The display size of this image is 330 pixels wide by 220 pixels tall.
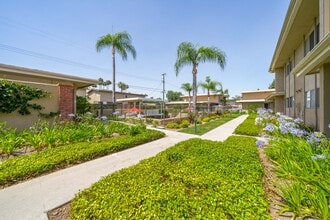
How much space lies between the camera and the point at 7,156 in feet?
18.6

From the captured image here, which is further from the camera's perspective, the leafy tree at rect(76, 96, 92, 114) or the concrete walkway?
the leafy tree at rect(76, 96, 92, 114)

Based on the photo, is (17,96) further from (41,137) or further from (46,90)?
(41,137)

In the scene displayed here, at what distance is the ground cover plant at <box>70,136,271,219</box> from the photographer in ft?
8.42

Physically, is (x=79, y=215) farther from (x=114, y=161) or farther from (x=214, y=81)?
(x=214, y=81)

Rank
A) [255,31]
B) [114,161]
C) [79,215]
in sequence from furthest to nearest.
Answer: [255,31], [114,161], [79,215]

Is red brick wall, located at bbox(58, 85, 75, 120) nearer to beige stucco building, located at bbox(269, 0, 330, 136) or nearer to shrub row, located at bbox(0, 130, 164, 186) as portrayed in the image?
shrub row, located at bbox(0, 130, 164, 186)

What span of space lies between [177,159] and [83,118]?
7.09 m

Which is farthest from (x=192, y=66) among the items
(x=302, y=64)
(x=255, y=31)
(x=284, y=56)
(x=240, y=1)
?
(x=302, y=64)

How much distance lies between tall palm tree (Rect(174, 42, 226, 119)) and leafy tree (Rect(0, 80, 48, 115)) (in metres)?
12.5

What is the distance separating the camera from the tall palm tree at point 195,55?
16922 millimetres

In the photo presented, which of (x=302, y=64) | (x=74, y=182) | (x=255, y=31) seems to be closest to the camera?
(x=74, y=182)

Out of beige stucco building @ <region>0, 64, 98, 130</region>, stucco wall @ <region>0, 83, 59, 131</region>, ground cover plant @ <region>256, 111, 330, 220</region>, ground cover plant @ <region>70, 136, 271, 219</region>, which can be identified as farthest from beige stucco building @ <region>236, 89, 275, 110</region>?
ground cover plant @ <region>70, 136, 271, 219</region>

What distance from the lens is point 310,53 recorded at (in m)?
5.57

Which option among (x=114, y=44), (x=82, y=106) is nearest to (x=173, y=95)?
(x=114, y=44)
